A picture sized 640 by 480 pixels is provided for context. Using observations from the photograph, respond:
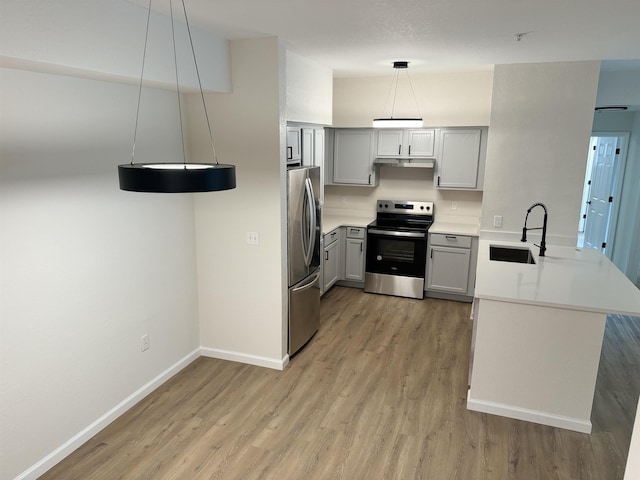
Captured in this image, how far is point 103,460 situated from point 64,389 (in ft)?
1.65

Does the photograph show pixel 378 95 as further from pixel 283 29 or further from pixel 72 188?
pixel 72 188

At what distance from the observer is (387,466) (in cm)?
271

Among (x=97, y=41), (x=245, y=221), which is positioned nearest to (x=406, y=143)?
(x=245, y=221)

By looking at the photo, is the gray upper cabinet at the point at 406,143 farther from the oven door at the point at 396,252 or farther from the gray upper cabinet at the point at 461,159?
the oven door at the point at 396,252

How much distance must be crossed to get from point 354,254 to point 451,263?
1.20 m

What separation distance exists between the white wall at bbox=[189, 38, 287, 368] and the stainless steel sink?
213 centimetres

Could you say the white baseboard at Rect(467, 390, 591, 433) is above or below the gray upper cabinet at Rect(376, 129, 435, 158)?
below

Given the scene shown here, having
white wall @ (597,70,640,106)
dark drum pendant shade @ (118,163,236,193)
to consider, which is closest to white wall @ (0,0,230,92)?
dark drum pendant shade @ (118,163,236,193)

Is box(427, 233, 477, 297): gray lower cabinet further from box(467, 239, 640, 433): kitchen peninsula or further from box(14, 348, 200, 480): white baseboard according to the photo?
box(14, 348, 200, 480): white baseboard

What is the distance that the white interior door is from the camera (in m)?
6.57

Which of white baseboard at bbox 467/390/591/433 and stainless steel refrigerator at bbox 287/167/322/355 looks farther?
stainless steel refrigerator at bbox 287/167/322/355

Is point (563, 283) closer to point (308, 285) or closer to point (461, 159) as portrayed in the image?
point (308, 285)

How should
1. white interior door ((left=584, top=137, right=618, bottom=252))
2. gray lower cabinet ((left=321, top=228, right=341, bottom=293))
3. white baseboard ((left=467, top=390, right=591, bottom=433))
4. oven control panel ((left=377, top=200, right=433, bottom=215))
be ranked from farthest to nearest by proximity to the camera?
1. white interior door ((left=584, top=137, right=618, bottom=252))
2. oven control panel ((left=377, top=200, right=433, bottom=215))
3. gray lower cabinet ((left=321, top=228, right=341, bottom=293))
4. white baseboard ((left=467, top=390, right=591, bottom=433))

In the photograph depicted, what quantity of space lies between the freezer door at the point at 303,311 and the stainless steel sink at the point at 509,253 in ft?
5.70
